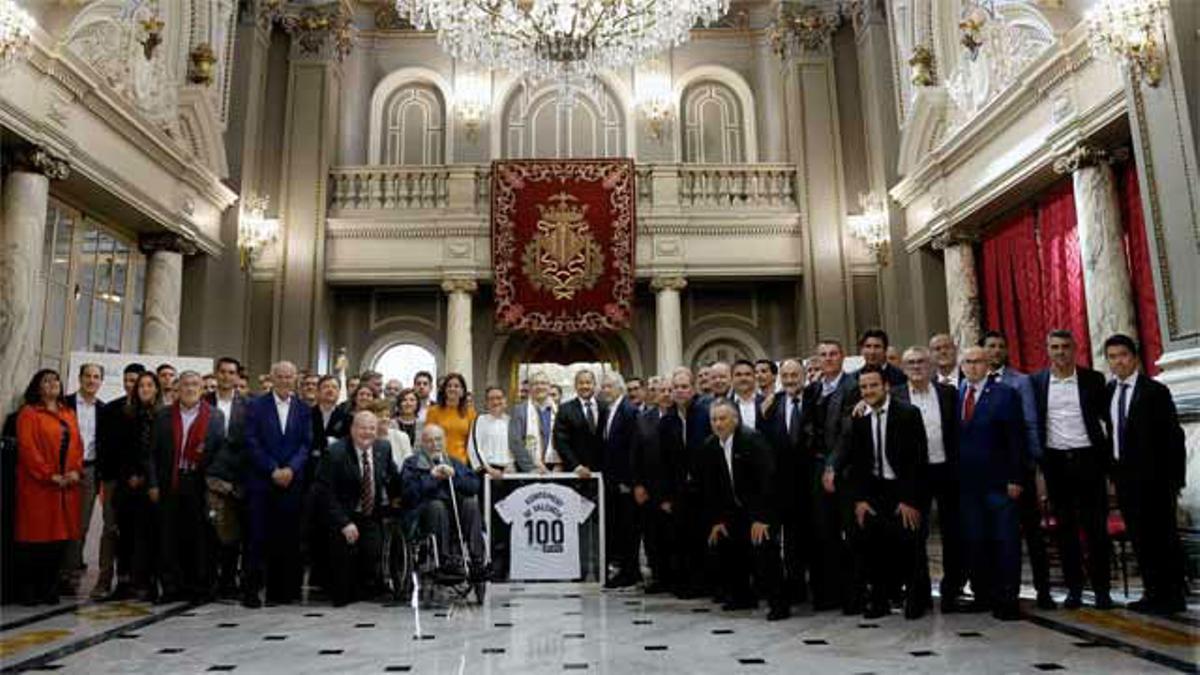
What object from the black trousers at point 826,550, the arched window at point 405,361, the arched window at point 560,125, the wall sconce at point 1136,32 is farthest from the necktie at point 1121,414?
the arched window at point 405,361

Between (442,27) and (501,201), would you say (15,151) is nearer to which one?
(442,27)

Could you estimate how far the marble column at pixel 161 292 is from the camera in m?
8.85

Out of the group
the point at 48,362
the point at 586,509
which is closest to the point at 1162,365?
the point at 586,509

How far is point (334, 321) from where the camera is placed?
40.0 feet

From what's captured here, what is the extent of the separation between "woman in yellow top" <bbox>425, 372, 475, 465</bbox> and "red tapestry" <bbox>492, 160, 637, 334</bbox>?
5.23 metres

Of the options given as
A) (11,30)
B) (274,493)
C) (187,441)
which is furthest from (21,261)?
(274,493)

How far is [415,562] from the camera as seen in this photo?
A: 4.89 metres

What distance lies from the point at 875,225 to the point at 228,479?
25.9 ft

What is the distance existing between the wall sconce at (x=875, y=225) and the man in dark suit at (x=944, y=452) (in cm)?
626

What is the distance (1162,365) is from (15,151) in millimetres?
7996

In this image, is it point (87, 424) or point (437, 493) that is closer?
point (437, 493)

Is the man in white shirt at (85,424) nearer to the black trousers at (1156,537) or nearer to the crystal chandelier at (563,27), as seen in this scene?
the crystal chandelier at (563,27)

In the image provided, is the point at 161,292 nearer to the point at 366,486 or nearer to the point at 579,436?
the point at 366,486

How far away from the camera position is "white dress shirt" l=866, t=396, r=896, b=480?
4.20 meters
